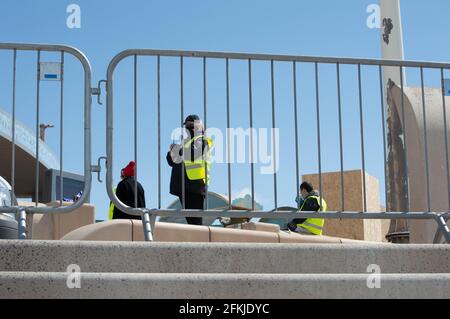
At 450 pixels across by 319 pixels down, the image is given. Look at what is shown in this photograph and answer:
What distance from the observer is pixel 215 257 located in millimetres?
4133

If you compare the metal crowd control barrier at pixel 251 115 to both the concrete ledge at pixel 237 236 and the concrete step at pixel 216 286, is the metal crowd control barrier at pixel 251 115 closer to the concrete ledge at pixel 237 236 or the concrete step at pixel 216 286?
the concrete ledge at pixel 237 236

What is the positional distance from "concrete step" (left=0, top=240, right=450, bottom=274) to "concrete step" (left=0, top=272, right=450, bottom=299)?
400mm

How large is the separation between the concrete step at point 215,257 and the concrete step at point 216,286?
1.31 feet

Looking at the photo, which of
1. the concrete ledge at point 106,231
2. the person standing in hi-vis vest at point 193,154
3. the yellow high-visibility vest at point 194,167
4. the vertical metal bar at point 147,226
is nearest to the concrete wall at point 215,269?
the vertical metal bar at point 147,226

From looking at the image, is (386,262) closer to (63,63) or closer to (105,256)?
(105,256)

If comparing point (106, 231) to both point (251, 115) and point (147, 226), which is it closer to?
point (147, 226)

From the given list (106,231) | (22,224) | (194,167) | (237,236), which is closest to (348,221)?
(237,236)

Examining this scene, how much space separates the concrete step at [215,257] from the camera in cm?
396

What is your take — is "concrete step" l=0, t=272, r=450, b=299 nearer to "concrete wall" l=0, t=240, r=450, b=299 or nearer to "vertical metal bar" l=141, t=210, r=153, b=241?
"concrete wall" l=0, t=240, r=450, b=299

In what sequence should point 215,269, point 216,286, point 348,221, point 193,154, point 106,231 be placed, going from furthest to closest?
point 348,221 → point 193,154 → point 106,231 → point 215,269 → point 216,286

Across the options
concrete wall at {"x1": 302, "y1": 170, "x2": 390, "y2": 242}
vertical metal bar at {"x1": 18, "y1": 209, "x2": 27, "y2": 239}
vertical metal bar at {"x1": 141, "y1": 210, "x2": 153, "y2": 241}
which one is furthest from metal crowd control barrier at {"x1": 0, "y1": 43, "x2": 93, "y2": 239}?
concrete wall at {"x1": 302, "y1": 170, "x2": 390, "y2": 242}

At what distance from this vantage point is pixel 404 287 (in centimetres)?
379

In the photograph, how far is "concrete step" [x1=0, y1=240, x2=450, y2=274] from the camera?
3.96 m

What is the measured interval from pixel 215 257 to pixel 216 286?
51 centimetres
